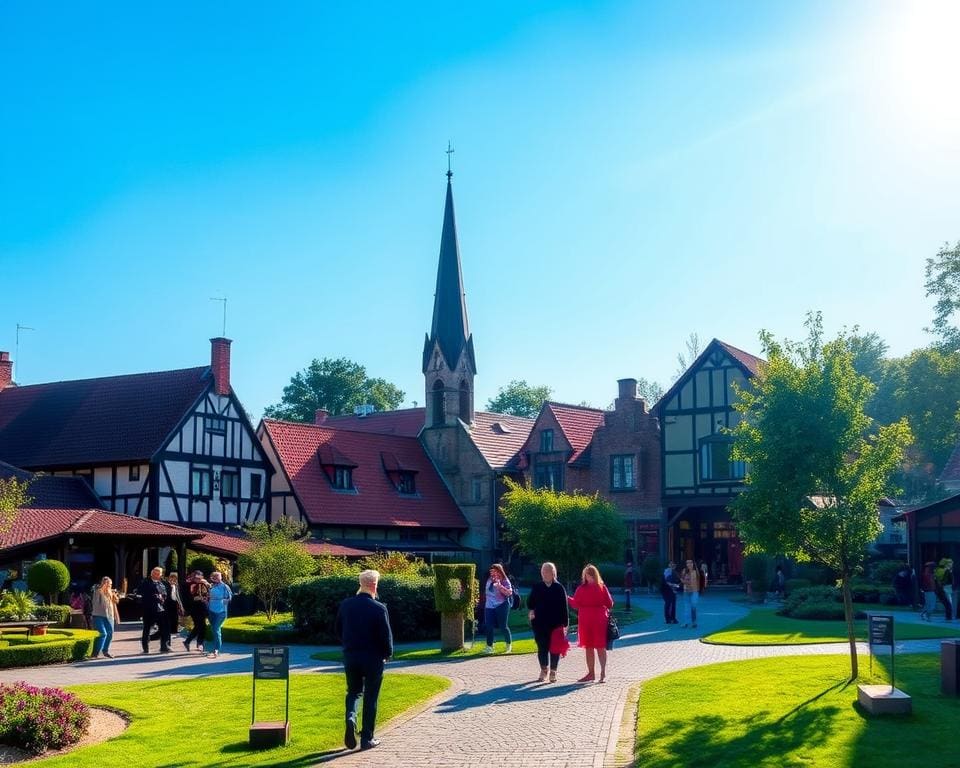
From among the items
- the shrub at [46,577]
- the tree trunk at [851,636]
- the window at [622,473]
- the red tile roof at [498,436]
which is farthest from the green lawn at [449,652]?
the red tile roof at [498,436]

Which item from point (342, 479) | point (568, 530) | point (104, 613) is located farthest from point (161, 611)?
point (342, 479)

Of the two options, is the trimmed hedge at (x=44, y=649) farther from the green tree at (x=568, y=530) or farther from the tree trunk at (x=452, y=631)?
the green tree at (x=568, y=530)

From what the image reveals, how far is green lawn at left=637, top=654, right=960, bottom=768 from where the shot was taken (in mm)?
10586

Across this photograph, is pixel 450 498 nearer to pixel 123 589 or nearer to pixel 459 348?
pixel 459 348

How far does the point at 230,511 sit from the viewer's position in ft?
138

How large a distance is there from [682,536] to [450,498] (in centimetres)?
1149

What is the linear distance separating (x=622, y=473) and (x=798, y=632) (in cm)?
2453

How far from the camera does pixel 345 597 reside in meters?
24.9

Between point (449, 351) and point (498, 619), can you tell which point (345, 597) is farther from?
point (449, 351)

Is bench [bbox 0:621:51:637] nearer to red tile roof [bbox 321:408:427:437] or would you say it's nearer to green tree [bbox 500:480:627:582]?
green tree [bbox 500:480:627:582]

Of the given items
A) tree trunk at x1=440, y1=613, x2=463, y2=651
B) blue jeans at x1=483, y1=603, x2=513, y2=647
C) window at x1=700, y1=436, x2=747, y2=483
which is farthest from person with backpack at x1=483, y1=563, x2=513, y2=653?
window at x1=700, y1=436, x2=747, y2=483

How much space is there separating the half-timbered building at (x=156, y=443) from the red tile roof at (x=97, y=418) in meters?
0.06

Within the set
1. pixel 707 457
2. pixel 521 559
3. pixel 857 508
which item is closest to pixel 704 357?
pixel 707 457

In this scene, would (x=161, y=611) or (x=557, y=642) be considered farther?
(x=161, y=611)
